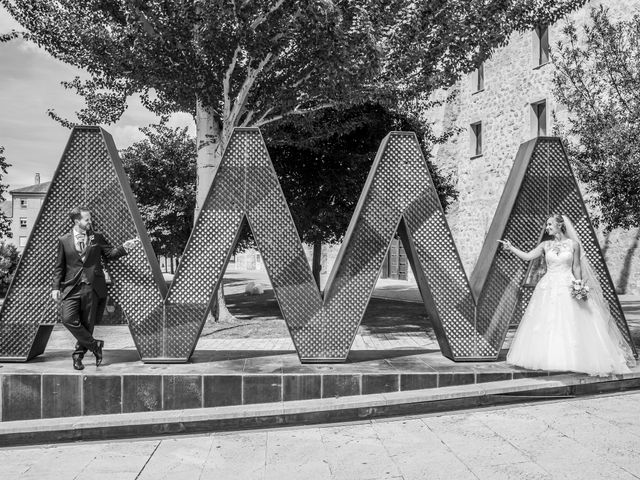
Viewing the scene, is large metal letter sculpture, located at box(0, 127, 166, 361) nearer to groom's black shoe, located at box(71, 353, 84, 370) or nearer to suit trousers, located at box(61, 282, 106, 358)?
suit trousers, located at box(61, 282, 106, 358)

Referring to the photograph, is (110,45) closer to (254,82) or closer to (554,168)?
(254,82)

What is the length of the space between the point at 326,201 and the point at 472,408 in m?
A: 11.6

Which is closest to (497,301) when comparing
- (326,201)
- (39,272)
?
(39,272)

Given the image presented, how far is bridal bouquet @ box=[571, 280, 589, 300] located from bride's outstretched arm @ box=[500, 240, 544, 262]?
2.03ft

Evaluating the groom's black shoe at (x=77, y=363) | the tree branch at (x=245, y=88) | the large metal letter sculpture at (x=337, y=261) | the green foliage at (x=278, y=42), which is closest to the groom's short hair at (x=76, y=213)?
the large metal letter sculpture at (x=337, y=261)

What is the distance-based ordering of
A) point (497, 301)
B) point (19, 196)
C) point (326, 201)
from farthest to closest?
point (19, 196), point (326, 201), point (497, 301)

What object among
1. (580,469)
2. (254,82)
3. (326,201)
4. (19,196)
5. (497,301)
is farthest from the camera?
(19,196)

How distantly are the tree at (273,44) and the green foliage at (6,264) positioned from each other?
1419cm

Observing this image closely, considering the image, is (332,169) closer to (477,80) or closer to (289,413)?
(289,413)

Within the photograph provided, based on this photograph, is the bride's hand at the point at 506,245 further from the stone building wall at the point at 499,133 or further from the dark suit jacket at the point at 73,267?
the stone building wall at the point at 499,133

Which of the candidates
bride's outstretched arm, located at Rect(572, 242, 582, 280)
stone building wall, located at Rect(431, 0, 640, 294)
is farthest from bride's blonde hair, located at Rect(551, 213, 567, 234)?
stone building wall, located at Rect(431, 0, 640, 294)

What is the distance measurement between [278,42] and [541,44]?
16454 millimetres

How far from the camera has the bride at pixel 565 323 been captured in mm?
7277

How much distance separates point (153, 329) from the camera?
7.64m
